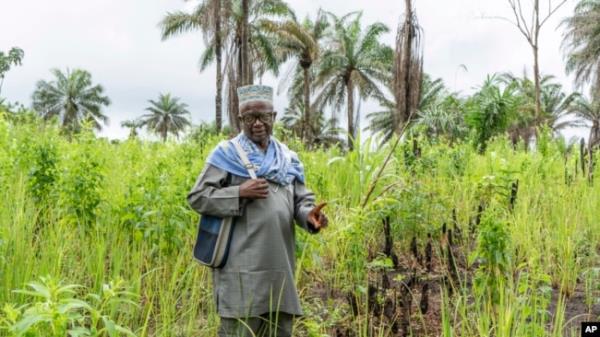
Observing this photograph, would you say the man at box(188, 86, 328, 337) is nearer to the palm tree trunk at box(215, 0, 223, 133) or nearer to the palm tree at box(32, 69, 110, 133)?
the palm tree trunk at box(215, 0, 223, 133)

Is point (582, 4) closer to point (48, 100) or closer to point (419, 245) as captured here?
point (419, 245)

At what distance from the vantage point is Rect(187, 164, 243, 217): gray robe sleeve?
8.70ft

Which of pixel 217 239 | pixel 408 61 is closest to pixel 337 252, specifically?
pixel 217 239

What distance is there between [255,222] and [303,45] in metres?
27.2

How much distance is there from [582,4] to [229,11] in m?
19.4

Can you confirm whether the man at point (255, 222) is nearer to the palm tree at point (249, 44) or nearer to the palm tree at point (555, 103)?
the palm tree at point (249, 44)

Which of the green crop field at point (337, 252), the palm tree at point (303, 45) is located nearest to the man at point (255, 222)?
the green crop field at point (337, 252)

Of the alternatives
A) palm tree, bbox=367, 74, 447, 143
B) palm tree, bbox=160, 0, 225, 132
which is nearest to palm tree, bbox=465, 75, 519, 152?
palm tree, bbox=160, 0, 225, 132

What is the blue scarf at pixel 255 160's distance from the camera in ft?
9.11

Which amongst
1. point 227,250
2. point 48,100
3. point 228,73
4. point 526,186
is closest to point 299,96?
point 228,73

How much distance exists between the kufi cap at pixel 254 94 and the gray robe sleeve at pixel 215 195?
0.36m

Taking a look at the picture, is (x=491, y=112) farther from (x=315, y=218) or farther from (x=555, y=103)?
(x=555, y=103)

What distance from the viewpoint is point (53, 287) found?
70.1 inches

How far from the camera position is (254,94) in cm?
282
